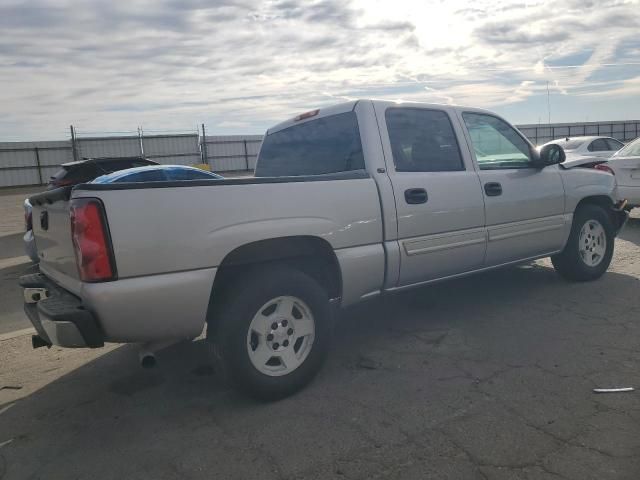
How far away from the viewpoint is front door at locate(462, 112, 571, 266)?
4.57 metres

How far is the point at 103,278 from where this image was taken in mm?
2746

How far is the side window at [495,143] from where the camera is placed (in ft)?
15.2

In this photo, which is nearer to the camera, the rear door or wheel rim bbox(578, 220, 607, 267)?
the rear door

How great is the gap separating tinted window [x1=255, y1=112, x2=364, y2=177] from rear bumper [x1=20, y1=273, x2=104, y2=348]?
2.12 m

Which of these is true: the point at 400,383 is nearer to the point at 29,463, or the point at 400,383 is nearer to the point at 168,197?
the point at 168,197

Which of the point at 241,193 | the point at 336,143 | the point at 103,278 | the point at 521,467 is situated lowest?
the point at 521,467

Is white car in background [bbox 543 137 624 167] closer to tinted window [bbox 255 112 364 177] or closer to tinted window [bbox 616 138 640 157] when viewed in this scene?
tinted window [bbox 616 138 640 157]

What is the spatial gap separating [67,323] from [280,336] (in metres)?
1.25

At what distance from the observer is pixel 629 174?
28.6 ft

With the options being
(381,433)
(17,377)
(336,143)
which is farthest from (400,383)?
(17,377)

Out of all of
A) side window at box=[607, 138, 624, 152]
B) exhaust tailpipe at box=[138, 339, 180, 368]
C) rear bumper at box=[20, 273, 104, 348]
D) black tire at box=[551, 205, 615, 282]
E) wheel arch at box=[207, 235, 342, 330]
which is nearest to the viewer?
rear bumper at box=[20, 273, 104, 348]

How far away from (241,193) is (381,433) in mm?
1591

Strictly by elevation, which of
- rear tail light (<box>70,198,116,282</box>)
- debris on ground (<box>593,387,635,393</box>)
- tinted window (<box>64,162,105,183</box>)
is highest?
tinted window (<box>64,162,105,183</box>)

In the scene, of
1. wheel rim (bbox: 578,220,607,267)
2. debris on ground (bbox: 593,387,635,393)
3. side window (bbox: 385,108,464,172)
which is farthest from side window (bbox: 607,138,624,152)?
debris on ground (bbox: 593,387,635,393)
